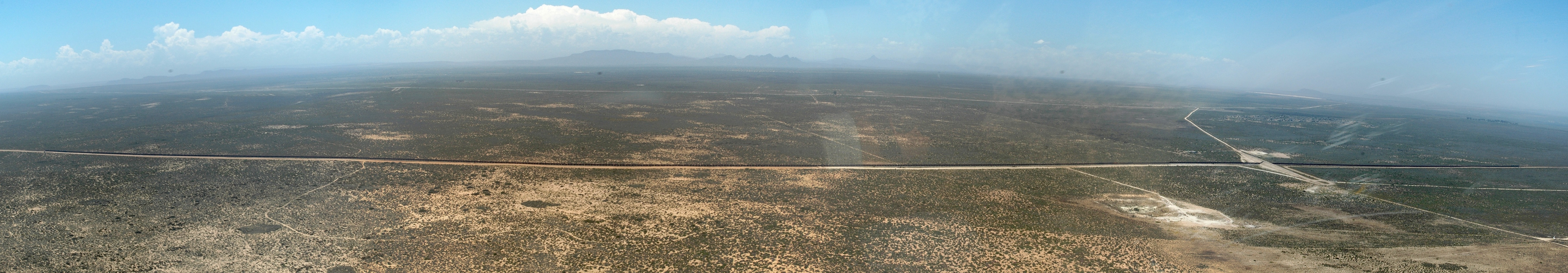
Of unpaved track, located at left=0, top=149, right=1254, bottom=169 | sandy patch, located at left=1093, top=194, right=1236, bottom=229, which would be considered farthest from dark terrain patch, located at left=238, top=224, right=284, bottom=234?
sandy patch, located at left=1093, top=194, right=1236, bottom=229

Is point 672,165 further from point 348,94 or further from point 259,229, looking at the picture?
point 348,94

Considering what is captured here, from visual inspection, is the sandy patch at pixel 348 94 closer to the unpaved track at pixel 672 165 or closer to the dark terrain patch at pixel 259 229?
the unpaved track at pixel 672 165

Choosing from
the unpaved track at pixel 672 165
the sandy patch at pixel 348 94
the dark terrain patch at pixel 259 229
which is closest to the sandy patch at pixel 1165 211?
the unpaved track at pixel 672 165

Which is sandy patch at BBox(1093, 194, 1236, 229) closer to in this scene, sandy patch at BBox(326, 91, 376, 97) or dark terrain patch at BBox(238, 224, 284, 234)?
dark terrain patch at BBox(238, 224, 284, 234)

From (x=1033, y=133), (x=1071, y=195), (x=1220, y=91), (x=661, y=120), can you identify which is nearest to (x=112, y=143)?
(x=661, y=120)

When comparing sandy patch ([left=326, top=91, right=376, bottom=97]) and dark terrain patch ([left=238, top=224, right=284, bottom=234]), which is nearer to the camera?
dark terrain patch ([left=238, top=224, right=284, bottom=234])

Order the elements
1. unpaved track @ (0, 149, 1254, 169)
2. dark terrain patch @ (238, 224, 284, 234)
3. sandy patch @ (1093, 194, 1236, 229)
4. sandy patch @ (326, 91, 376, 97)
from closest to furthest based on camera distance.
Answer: dark terrain patch @ (238, 224, 284, 234) < sandy patch @ (1093, 194, 1236, 229) < unpaved track @ (0, 149, 1254, 169) < sandy patch @ (326, 91, 376, 97)

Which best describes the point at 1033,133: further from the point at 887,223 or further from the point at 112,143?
the point at 112,143

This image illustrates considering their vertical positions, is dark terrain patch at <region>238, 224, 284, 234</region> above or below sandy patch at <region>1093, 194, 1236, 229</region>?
below

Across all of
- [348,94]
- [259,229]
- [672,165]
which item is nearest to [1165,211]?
[672,165]

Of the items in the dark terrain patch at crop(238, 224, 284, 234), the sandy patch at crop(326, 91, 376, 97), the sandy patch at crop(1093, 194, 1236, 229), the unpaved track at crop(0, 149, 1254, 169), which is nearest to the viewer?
the dark terrain patch at crop(238, 224, 284, 234)

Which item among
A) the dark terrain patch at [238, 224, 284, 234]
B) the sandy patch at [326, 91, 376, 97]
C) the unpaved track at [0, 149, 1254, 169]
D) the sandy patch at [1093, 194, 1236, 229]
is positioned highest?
the sandy patch at [326, 91, 376, 97]
